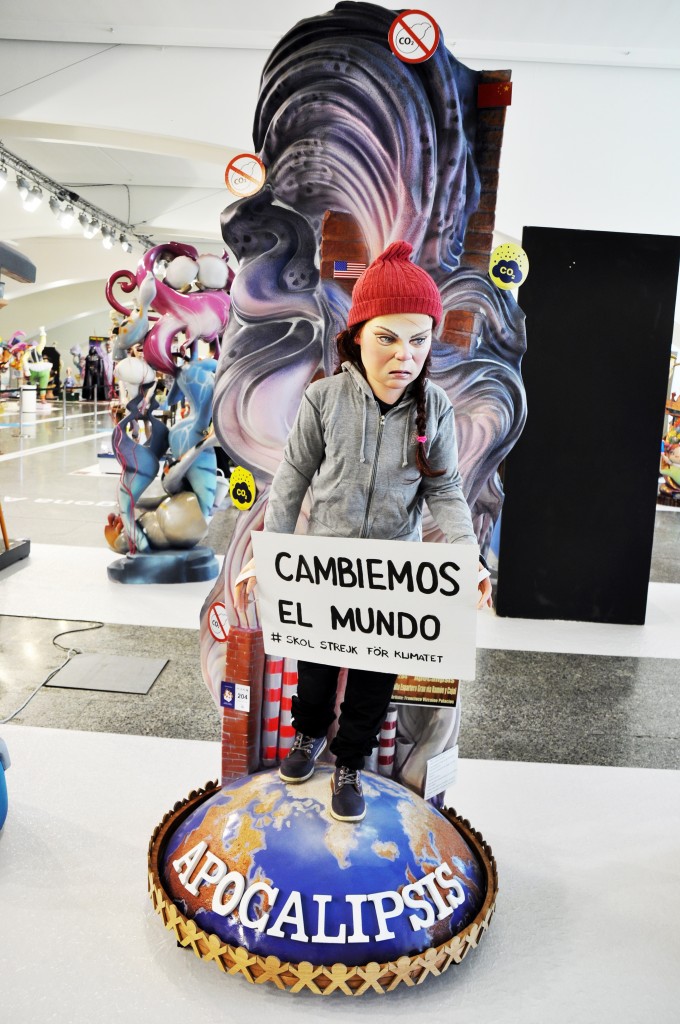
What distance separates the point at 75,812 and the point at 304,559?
1282 millimetres

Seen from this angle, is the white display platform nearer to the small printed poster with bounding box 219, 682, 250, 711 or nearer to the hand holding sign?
the small printed poster with bounding box 219, 682, 250, 711

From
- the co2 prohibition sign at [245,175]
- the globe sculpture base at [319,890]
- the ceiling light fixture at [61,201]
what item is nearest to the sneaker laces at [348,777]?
the globe sculpture base at [319,890]

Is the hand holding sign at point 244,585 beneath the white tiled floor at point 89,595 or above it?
above

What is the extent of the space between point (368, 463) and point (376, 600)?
328mm

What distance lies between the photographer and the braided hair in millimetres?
1896

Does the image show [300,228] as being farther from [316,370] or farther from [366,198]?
[316,370]

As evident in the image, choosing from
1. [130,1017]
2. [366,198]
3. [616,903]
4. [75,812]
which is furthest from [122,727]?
[366,198]

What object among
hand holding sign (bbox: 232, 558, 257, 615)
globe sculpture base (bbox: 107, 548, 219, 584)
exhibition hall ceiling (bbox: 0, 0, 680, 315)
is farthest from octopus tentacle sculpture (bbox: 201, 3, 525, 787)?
exhibition hall ceiling (bbox: 0, 0, 680, 315)

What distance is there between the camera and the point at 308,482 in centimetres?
202

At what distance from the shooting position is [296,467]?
1996mm

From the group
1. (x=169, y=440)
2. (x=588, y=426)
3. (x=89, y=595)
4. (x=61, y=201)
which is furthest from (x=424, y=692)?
(x=61, y=201)

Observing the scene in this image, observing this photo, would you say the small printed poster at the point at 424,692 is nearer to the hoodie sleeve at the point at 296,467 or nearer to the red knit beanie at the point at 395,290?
the hoodie sleeve at the point at 296,467

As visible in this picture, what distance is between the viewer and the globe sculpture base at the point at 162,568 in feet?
17.1

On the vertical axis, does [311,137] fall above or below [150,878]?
above
